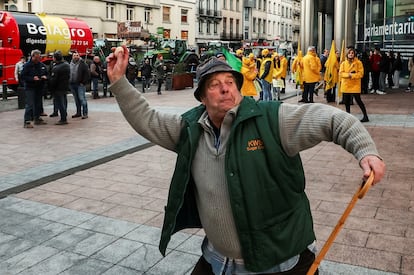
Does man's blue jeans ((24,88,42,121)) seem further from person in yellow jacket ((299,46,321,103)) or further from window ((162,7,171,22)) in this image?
window ((162,7,171,22))

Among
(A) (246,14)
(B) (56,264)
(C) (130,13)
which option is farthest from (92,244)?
(A) (246,14)

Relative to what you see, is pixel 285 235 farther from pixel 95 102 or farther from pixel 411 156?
pixel 95 102

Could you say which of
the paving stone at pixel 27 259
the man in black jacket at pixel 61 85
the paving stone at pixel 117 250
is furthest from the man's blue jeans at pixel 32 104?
the paving stone at pixel 117 250

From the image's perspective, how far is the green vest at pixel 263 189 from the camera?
2.18 meters

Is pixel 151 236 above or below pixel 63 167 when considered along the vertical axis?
below

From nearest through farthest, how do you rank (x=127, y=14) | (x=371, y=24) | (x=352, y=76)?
(x=352, y=76) < (x=371, y=24) < (x=127, y=14)

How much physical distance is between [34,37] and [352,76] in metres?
13.3

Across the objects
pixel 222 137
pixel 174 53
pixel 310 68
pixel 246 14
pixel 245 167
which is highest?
pixel 246 14

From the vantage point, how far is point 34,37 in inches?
765

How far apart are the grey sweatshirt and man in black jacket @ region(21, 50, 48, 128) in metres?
9.49

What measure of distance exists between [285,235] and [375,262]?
79.3 inches

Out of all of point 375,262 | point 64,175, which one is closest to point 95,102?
point 64,175

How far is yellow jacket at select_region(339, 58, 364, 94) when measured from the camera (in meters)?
11.0

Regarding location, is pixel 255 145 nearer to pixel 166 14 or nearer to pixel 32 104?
pixel 32 104
